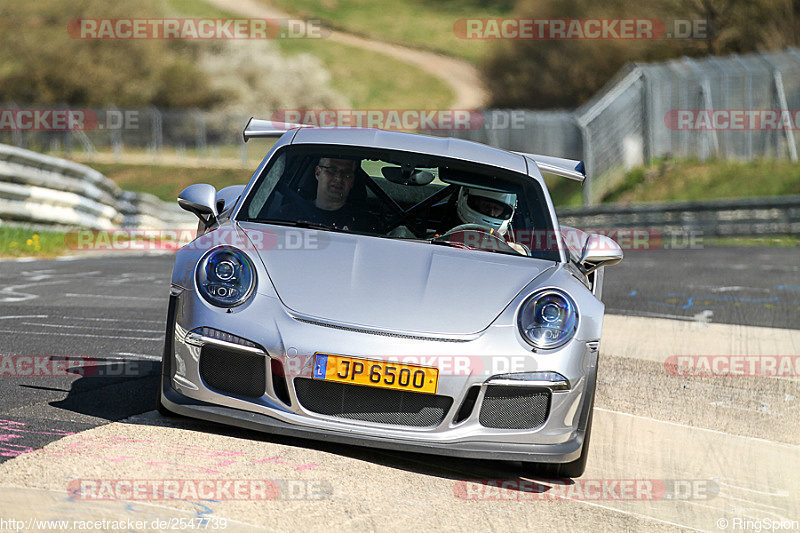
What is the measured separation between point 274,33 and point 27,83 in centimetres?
2713

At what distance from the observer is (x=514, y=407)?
4.60 meters

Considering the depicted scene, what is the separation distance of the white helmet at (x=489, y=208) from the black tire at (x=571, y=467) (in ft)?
4.53

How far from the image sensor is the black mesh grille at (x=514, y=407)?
4562 millimetres

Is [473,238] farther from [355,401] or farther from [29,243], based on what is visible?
[29,243]

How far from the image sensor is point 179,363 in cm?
468

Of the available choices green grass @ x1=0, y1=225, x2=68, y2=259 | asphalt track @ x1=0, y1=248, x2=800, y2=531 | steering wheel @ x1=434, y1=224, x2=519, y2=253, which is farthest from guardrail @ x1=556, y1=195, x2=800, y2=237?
steering wheel @ x1=434, y1=224, x2=519, y2=253

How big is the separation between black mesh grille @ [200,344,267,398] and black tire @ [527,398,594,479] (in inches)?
50.8

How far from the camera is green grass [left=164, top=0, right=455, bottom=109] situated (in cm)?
6831

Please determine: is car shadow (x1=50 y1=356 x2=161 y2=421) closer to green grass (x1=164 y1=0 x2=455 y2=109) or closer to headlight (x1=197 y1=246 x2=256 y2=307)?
headlight (x1=197 y1=246 x2=256 y2=307)

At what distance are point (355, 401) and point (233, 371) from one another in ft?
1.67

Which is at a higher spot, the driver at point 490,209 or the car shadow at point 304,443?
the driver at point 490,209

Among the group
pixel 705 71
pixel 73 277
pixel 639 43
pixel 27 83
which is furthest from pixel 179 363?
pixel 27 83

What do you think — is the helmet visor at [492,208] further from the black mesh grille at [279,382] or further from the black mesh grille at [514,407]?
the black mesh grille at [279,382]

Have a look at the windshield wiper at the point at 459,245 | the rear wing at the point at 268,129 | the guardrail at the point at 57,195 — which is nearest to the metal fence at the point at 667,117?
the guardrail at the point at 57,195
